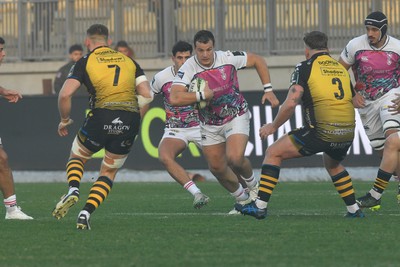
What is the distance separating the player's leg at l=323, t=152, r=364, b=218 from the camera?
42.3 feet

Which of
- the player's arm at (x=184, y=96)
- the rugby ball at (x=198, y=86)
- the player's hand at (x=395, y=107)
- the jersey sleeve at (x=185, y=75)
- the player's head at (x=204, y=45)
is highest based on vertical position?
the player's head at (x=204, y=45)

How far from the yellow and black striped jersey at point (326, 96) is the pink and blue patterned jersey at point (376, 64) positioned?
1884 millimetres

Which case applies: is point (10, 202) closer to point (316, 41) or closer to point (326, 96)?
point (326, 96)

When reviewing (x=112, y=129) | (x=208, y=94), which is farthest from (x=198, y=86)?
(x=112, y=129)

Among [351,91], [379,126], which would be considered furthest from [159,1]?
[351,91]

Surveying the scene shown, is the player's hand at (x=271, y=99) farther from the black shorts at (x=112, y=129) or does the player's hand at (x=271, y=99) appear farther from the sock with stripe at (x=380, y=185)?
the black shorts at (x=112, y=129)

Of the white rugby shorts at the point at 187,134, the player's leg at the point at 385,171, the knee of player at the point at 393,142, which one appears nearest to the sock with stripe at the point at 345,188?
the player's leg at the point at 385,171

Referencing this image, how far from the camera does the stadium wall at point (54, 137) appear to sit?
21953 mm

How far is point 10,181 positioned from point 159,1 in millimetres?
12365

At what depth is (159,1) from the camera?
83.2 feet

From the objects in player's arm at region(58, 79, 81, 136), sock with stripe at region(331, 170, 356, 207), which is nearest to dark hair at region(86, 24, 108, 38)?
player's arm at region(58, 79, 81, 136)

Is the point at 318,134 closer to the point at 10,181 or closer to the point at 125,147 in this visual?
the point at 125,147

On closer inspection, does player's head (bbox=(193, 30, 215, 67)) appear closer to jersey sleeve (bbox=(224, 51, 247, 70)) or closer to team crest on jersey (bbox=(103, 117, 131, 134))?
jersey sleeve (bbox=(224, 51, 247, 70))

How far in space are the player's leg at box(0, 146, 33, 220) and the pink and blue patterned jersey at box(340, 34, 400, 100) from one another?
4059 mm
